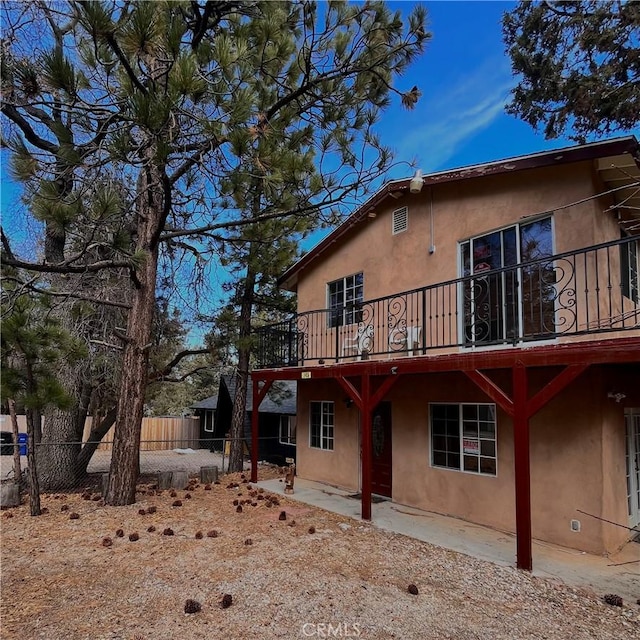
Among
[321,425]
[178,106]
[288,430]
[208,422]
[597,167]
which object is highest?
[178,106]

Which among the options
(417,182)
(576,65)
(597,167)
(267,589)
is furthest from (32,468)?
(576,65)

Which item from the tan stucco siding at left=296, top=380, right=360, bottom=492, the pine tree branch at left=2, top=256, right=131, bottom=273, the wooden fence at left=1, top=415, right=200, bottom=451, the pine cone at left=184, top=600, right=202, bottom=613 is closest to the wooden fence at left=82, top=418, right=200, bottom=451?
the wooden fence at left=1, top=415, right=200, bottom=451

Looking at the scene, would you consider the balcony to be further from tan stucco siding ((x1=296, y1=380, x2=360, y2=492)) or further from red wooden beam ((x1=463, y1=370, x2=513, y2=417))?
tan stucco siding ((x1=296, y1=380, x2=360, y2=492))

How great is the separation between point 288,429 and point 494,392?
41.8ft

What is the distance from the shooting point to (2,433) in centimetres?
1766

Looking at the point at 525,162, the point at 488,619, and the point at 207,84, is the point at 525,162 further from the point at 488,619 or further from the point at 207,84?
the point at 488,619

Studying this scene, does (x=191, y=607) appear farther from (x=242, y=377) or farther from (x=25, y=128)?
(x=242, y=377)

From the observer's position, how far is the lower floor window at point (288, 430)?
17.1 metres

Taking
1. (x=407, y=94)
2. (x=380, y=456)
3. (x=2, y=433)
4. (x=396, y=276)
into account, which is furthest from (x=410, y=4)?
(x=2, y=433)

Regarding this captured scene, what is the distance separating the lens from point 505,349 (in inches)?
233

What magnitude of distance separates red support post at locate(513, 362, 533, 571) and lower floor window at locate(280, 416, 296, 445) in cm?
1228

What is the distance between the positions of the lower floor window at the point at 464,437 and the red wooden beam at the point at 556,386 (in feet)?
6.02

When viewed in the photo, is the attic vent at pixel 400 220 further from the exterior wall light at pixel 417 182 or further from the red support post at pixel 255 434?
the red support post at pixel 255 434

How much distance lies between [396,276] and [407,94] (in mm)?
3326
